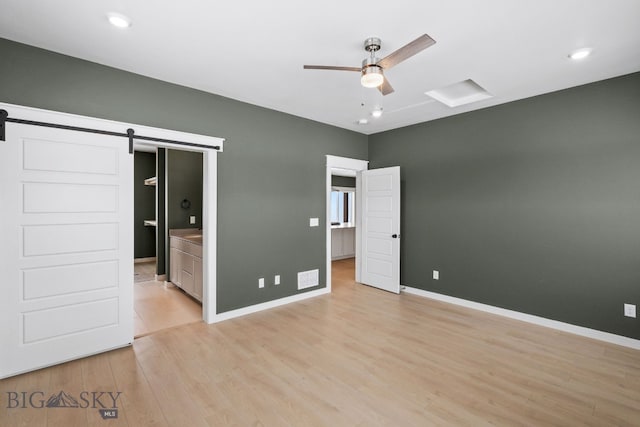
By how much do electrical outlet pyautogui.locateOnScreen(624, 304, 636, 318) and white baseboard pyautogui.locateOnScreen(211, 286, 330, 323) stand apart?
3.60 m

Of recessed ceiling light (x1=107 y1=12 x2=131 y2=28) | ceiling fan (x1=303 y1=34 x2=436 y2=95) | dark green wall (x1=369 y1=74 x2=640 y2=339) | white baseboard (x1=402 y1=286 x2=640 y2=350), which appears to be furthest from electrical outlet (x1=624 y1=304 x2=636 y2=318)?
recessed ceiling light (x1=107 y1=12 x2=131 y2=28)

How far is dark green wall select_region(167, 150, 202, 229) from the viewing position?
5.36 metres

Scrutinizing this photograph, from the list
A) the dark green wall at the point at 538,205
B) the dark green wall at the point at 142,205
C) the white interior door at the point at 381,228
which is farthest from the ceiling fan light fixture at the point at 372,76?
the dark green wall at the point at 142,205

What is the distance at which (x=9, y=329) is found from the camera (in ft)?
8.16

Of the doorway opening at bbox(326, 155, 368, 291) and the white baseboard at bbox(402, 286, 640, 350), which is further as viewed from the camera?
the doorway opening at bbox(326, 155, 368, 291)

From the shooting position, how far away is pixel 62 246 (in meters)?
2.71

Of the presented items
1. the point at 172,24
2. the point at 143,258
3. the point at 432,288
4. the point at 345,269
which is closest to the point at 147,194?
the point at 143,258

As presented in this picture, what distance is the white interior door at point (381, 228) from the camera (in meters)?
4.95

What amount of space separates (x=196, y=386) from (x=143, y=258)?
6306 mm

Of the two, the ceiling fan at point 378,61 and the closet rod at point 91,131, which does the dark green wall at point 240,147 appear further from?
the ceiling fan at point 378,61

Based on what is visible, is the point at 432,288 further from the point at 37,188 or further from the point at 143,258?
the point at 143,258

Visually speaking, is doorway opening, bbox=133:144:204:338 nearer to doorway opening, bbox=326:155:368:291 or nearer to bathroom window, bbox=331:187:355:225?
doorway opening, bbox=326:155:368:291

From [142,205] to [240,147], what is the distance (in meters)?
5.20

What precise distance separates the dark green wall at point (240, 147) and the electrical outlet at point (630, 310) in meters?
3.66
